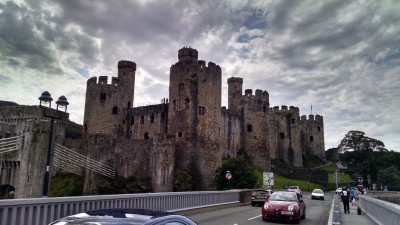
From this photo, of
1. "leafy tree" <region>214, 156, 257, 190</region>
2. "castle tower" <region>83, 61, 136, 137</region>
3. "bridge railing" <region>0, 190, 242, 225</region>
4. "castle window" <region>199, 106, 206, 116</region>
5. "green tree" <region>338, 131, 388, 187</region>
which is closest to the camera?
"bridge railing" <region>0, 190, 242, 225</region>

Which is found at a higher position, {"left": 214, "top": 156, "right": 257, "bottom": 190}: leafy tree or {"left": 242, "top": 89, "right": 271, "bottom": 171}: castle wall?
{"left": 242, "top": 89, "right": 271, "bottom": 171}: castle wall

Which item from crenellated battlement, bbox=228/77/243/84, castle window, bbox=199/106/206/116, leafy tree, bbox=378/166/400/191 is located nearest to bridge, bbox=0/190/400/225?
castle window, bbox=199/106/206/116

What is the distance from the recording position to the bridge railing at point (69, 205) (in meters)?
7.89

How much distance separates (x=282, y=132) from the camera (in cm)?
8362

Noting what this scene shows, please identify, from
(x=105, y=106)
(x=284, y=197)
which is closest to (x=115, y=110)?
(x=105, y=106)

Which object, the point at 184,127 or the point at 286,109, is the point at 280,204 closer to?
the point at 184,127

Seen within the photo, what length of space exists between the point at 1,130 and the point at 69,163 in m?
22.0

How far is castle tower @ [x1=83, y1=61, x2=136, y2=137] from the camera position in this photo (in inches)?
2363

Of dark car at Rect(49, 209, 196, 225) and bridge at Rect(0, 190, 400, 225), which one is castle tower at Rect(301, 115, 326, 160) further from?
dark car at Rect(49, 209, 196, 225)

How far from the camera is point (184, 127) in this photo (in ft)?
154

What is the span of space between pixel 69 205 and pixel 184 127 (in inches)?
1461

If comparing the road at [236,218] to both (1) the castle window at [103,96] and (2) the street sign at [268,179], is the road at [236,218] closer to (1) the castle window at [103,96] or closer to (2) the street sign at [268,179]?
(2) the street sign at [268,179]

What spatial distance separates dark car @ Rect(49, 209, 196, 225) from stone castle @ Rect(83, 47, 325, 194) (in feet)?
122

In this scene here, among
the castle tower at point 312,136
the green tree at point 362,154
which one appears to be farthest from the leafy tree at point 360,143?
the castle tower at point 312,136
